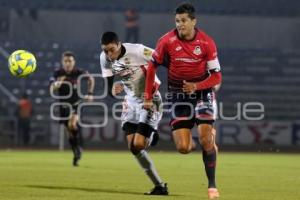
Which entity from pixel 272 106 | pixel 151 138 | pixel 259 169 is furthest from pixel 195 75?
pixel 272 106

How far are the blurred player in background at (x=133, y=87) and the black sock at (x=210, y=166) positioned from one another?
1185 mm

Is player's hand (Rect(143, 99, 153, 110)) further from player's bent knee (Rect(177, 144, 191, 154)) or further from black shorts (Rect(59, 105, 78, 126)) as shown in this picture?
black shorts (Rect(59, 105, 78, 126))

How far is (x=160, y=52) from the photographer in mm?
10711

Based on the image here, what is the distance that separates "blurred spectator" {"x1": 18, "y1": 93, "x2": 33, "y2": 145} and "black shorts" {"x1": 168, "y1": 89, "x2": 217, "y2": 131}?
19.4 m

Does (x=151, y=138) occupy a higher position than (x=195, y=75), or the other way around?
(x=195, y=75)

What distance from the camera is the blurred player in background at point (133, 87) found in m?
11.5

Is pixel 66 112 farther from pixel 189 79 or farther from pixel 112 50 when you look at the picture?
pixel 189 79

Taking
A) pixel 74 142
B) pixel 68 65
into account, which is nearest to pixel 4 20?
pixel 68 65

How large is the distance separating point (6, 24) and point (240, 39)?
9118mm

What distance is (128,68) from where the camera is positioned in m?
11.9

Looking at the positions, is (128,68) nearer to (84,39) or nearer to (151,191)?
(151,191)

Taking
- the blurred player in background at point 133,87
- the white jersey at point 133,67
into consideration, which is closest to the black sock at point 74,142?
the blurred player in background at point 133,87

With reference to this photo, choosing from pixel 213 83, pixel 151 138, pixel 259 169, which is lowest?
pixel 259 169

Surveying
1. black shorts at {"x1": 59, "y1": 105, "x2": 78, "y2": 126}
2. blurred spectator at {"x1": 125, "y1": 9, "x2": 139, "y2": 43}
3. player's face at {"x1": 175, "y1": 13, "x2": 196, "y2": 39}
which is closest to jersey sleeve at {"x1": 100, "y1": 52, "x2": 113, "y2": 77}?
player's face at {"x1": 175, "y1": 13, "x2": 196, "y2": 39}
